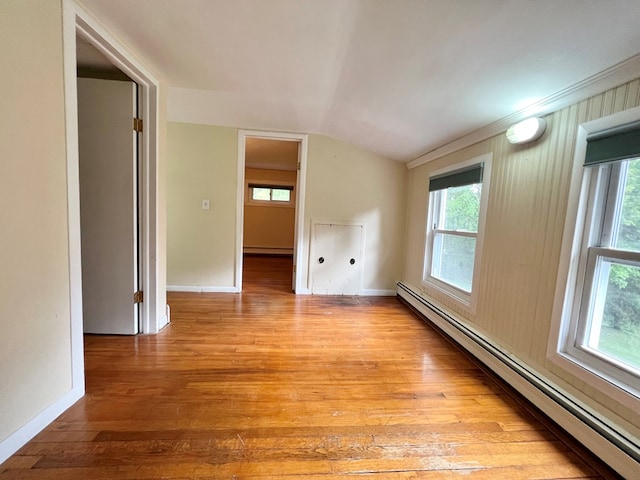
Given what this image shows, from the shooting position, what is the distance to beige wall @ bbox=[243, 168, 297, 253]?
6523mm

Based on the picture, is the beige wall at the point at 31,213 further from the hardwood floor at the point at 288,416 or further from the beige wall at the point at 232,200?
the beige wall at the point at 232,200

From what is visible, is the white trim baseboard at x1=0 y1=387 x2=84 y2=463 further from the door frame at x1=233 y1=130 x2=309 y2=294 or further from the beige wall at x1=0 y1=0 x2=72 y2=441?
the door frame at x1=233 y1=130 x2=309 y2=294

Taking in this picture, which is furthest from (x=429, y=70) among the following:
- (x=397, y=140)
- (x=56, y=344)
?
(x=56, y=344)

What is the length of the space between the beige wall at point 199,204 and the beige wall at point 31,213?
2.08m

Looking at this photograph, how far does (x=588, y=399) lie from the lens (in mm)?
1294

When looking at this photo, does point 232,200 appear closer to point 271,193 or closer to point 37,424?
point 37,424

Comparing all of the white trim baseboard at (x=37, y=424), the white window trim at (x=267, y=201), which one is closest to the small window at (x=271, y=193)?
the white window trim at (x=267, y=201)

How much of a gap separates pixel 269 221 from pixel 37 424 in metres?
5.56

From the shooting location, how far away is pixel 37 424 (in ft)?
3.97

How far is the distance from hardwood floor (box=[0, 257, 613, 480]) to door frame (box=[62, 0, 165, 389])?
319 mm

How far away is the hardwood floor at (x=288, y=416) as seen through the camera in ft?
3.64

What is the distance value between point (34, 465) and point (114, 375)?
62 cm

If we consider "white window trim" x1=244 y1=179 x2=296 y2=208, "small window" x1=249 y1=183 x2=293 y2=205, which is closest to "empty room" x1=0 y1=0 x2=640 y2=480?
"white window trim" x1=244 y1=179 x2=296 y2=208

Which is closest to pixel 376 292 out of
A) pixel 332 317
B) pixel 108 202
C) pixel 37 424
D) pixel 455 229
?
pixel 332 317
